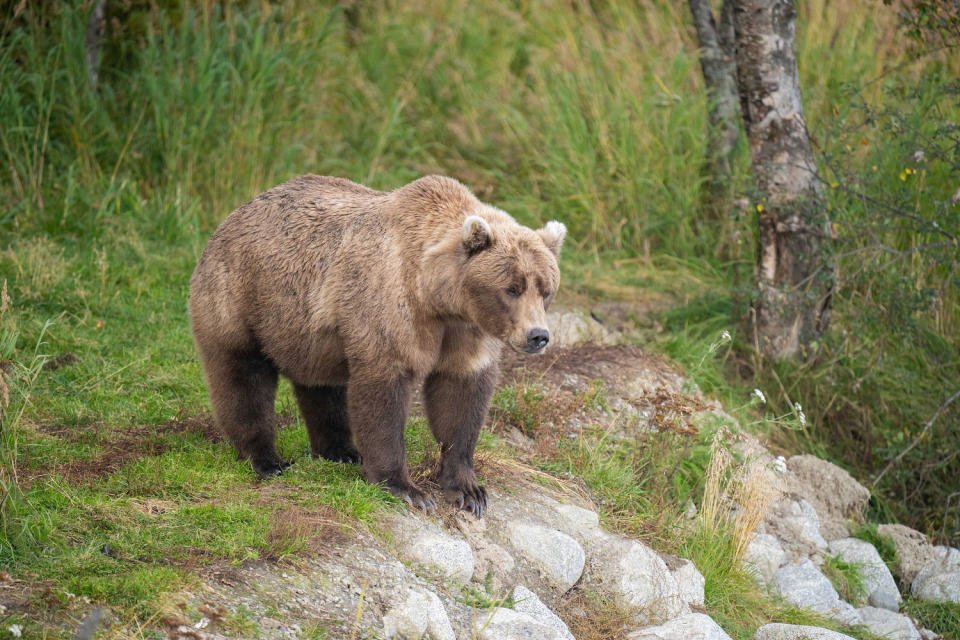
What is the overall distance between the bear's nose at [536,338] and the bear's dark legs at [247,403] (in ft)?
4.99

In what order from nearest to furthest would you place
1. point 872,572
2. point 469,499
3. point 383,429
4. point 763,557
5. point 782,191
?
point 383,429, point 469,499, point 763,557, point 872,572, point 782,191

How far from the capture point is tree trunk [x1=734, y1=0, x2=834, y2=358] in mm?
7344

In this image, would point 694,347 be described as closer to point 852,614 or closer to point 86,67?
point 852,614

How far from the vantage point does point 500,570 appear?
484 centimetres

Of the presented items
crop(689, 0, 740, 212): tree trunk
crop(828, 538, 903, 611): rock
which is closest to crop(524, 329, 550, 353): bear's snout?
crop(828, 538, 903, 611): rock

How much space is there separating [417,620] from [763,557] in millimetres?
2598

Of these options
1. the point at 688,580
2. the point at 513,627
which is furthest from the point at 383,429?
the point at 688,580

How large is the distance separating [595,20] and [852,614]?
724 cm

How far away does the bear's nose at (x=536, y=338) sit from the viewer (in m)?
4.51

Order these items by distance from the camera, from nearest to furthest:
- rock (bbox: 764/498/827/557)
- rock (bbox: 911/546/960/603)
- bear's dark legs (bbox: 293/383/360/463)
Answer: bear's dark legs (bbox: 293/383/360/463), rock (bbox: 911/546/960/603), rock (bbox: 764/498/827/557)

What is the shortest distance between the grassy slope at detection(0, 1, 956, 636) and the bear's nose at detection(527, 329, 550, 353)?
95 cm

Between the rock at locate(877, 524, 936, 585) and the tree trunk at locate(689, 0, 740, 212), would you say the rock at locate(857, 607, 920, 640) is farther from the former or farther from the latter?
the tree trunk at locate(689, 0, 740, 212)

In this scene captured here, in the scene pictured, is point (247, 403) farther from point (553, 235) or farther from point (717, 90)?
point (717, 90)

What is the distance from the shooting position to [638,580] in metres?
5.12
